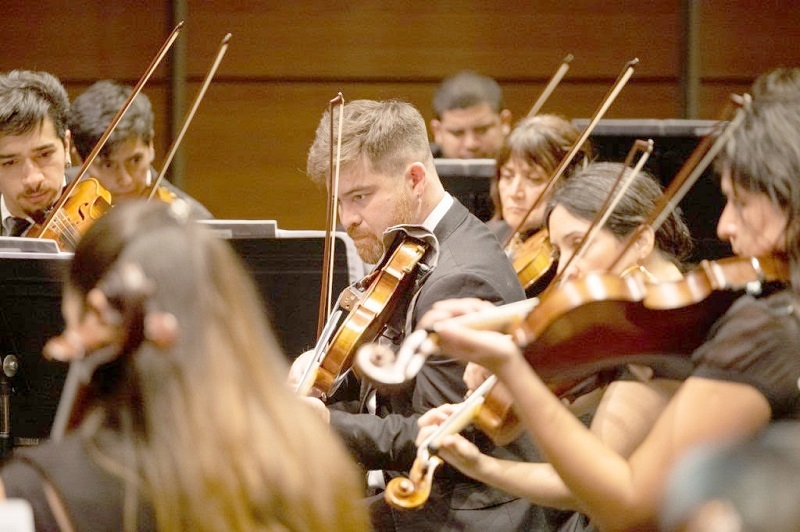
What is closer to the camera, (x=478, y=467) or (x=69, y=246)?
(x=478, y=467)

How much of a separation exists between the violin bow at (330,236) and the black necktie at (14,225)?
1035 millimetres

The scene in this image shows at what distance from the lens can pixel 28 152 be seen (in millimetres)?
3080

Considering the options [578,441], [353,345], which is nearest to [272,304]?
[353,345]

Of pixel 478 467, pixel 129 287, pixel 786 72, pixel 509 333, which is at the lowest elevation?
pixel 478 467

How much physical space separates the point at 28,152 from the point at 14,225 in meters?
0.20

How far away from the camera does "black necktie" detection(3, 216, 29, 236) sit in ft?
10.1

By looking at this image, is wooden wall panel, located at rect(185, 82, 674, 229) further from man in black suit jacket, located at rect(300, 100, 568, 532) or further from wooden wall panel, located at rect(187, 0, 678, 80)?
man in black suit jacket, located at rect(300, 100, 568, 532)

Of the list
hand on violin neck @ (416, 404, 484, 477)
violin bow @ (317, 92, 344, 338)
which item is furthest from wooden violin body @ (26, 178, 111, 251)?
hand on violin neck @ (416, 404, 484, 477)

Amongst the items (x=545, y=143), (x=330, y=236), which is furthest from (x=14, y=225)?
(x=545, y=143)

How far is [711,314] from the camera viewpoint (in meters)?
1.56

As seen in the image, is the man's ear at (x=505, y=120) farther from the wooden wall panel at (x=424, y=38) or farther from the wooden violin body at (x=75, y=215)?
the wooden violin body at (x=75, y=215)

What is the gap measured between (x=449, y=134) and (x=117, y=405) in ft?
10.2

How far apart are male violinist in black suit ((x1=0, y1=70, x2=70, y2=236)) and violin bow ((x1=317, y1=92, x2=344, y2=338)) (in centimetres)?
96

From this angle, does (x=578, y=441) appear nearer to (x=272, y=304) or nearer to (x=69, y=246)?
(x=272, y=304)
